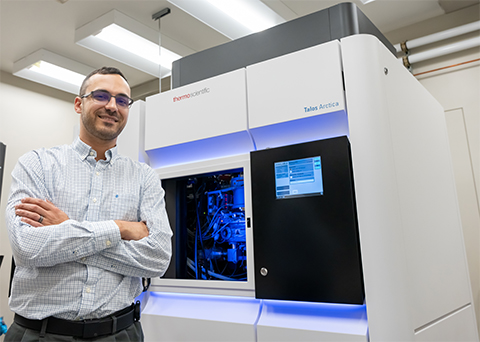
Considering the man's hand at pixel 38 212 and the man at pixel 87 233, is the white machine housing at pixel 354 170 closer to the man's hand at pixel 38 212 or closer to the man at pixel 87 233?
the man at pixel 87 233

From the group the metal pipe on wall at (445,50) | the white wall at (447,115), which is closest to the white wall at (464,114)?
the white wall at (447,115)

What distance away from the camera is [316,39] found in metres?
1.72

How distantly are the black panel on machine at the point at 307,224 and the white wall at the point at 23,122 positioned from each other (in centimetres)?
316

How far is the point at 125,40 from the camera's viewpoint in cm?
291

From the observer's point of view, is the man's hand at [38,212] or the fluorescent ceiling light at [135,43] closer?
the man's hand at [38,212]

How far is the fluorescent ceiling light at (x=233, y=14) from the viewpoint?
2.34m

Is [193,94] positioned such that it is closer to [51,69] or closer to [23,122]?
[51,69]

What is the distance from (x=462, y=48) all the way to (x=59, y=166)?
9.41 ft

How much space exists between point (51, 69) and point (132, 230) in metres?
2.84

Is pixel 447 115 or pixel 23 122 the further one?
pixel 23 122

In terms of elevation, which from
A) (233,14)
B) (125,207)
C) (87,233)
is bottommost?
(87,233)

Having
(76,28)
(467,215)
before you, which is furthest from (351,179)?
(76,28)

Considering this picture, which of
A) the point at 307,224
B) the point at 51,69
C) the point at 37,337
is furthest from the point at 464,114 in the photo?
the point at 51,69

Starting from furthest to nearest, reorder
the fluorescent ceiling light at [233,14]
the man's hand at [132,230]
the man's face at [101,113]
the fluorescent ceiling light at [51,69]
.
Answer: the fluorescent ceiling light at [51,69]
the fluorescent ceiling light at [233,14]
the man's face at [101,113]
the man's hand at [132,230]
